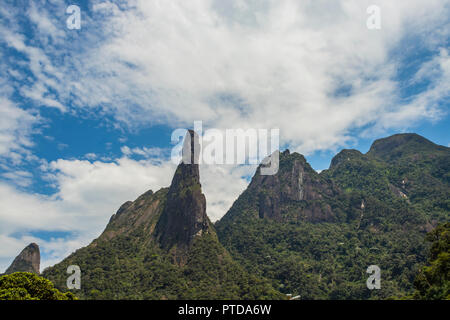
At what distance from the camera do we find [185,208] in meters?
120

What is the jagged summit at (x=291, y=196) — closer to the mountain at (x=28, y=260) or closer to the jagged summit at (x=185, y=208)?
the jagged summit at (x=185, y=208)

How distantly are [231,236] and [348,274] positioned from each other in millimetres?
58051

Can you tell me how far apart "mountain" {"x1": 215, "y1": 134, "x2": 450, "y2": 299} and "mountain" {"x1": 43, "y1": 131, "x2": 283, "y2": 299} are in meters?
19.6

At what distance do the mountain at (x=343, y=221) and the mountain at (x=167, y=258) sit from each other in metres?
19.6

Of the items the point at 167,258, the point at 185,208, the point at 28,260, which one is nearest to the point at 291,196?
the point at 185,208

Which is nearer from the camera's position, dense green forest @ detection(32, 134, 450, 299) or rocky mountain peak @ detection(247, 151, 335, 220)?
dense green forest @ detection(32, 134, 450, 299)

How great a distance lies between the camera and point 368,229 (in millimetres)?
126188

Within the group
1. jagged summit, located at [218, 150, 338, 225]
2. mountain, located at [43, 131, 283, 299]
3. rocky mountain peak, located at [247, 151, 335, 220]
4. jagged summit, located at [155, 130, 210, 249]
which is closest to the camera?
mountain, located at [43, 131, 283, 299]

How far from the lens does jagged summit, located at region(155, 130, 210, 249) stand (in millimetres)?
116550

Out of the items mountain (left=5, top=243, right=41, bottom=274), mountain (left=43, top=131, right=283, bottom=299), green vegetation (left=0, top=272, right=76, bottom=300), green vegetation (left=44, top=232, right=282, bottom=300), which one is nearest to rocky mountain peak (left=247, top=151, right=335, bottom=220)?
mountain (left=43, top=131, right=283, bottom=299)

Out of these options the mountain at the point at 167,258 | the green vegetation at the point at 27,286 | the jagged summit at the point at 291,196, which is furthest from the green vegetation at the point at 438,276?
the jagged summit at the point at 291,196

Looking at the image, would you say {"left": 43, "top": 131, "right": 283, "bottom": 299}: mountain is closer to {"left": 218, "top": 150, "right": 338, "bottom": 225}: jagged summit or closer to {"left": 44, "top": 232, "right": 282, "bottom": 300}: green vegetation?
{"left": 44, "top": 232, "right": 282, "bottom": 300}: green vegetation

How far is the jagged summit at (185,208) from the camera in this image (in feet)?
382
